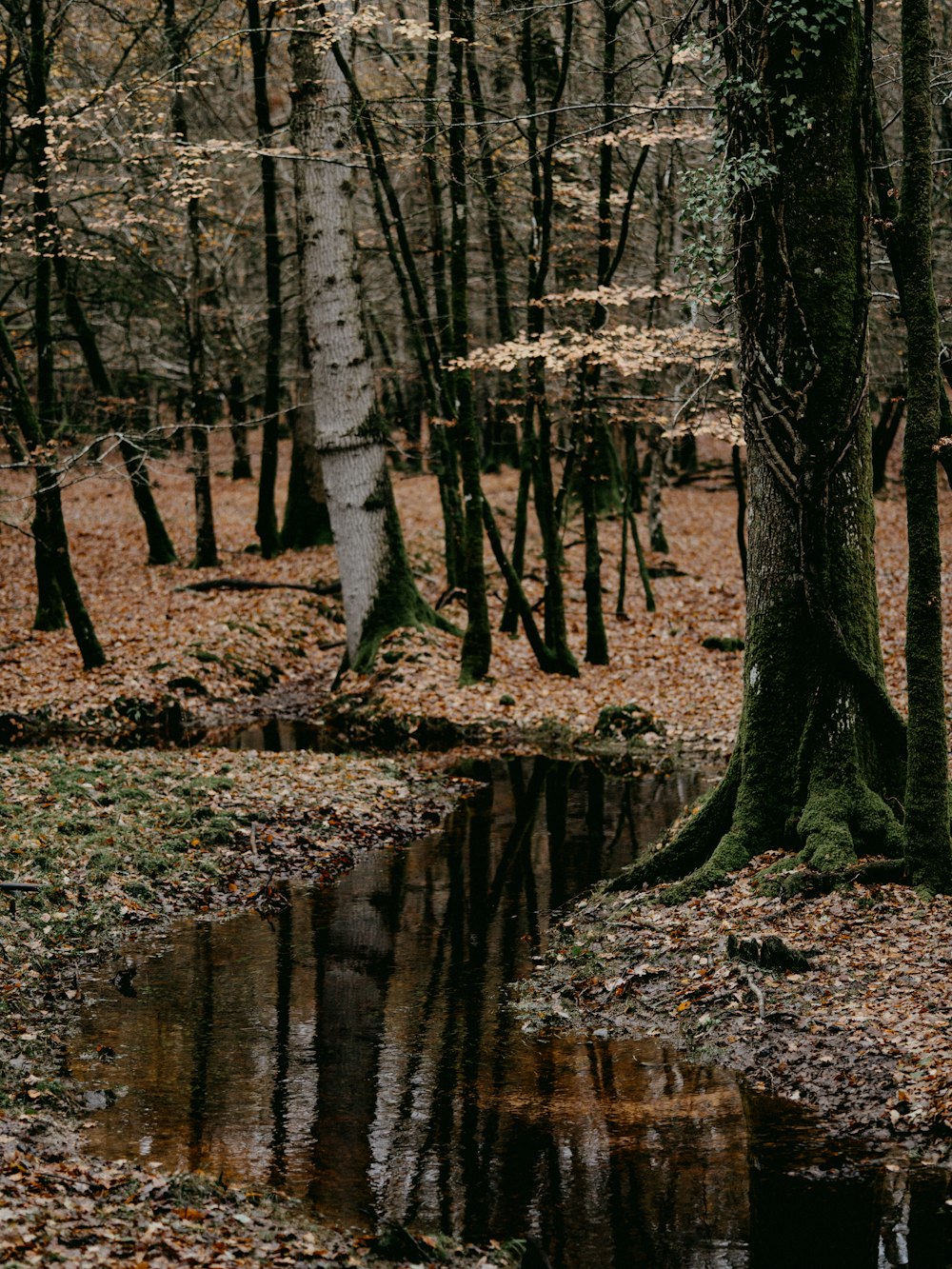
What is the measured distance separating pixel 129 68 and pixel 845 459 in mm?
18462

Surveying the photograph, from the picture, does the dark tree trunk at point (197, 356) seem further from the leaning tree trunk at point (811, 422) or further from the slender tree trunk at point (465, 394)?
the leaning tree trunk at point (811, 422)

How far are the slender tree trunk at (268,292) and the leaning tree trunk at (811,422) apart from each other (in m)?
13.3

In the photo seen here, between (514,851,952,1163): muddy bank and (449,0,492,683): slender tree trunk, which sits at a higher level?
(449,0,492,683): slender tree trunk

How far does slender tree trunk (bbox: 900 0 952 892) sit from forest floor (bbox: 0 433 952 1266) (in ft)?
3.72

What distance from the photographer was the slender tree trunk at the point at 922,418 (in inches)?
241

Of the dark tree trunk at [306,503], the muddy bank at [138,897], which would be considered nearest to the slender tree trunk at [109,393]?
the dark tree trunk at [306,503]

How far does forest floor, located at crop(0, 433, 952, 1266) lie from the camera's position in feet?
15.7

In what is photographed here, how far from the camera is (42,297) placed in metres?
17.0

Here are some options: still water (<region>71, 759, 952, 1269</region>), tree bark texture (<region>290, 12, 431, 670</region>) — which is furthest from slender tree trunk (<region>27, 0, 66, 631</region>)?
still water (<region>71, 759, 952, 1269</region>)

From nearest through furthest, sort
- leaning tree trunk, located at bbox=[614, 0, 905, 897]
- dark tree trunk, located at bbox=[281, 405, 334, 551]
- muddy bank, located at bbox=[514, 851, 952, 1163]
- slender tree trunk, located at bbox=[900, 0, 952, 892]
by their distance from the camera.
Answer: muddy bank, located at bbox=[514, 851, 952, 1163] < slender tree trunk, located at bbox=[900, 0, 952, 892] < leaning tree trunk, located at bbox=[614, 0, 905, 897] < dark tree trunk, located at bbox=[281, 405, 334, 551]

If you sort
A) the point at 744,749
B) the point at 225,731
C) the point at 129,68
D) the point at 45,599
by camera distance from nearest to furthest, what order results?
the point at 744,749 < the point at 225,731 < the point at 45,599 < the point at 129,68

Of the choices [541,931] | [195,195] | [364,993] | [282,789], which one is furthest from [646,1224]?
[195,195]

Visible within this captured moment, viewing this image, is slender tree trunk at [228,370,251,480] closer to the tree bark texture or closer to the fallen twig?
the fallen twig

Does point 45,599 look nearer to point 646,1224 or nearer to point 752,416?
point 752,416
